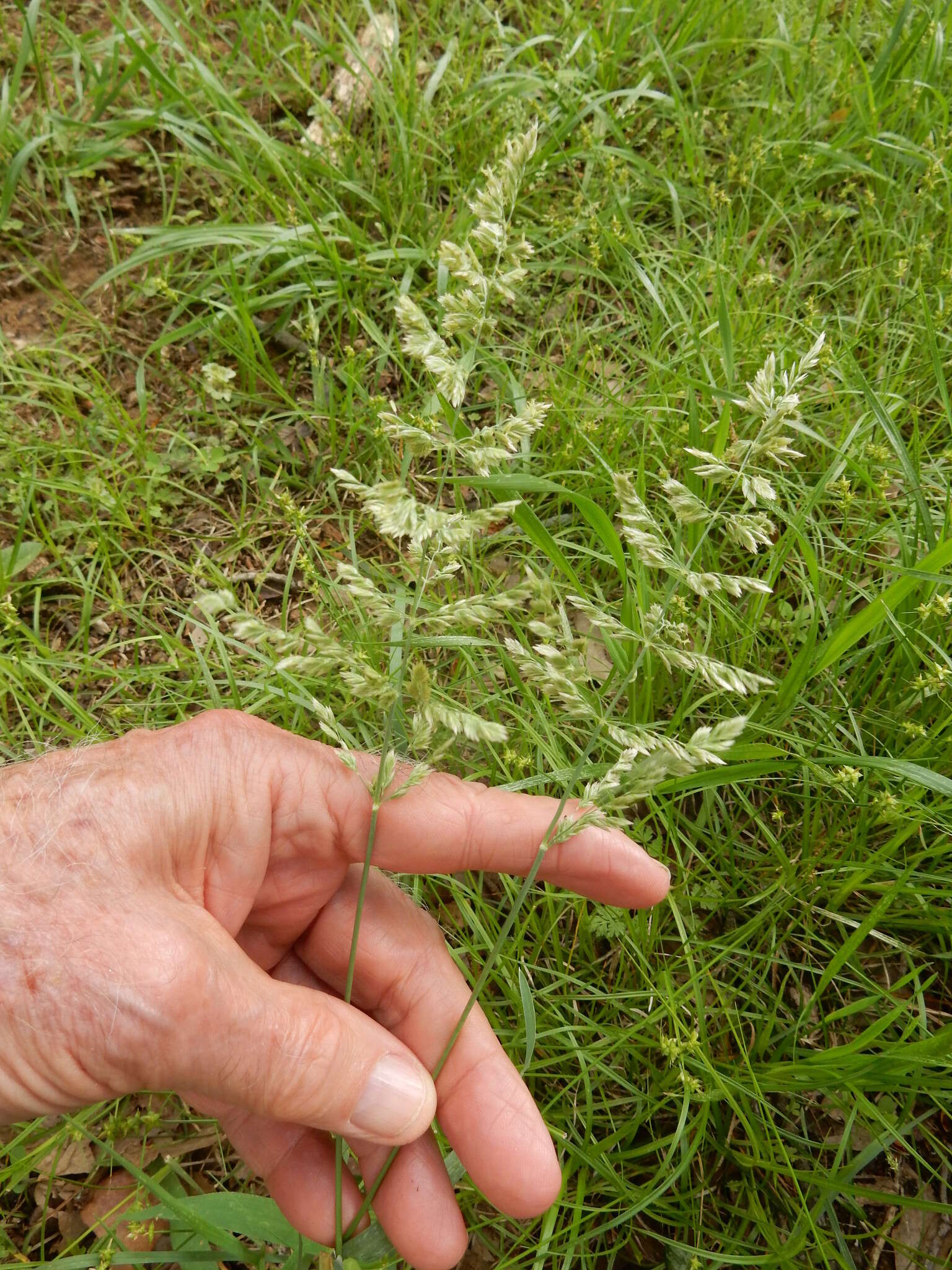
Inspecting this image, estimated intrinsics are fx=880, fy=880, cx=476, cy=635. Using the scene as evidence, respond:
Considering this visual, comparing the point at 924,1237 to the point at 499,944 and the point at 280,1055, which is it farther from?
the point at 280,1055

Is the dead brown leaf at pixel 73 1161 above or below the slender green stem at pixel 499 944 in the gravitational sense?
below

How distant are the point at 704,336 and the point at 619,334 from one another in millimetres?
272

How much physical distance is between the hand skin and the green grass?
160mm

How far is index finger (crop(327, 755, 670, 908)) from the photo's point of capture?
5.96 feet

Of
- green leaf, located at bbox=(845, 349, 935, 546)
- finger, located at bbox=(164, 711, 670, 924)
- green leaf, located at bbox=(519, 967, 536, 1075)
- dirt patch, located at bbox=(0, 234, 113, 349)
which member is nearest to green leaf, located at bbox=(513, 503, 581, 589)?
finger, located at bbox=(164, 711, 670, 924)

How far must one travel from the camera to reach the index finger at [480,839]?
5.96 feet

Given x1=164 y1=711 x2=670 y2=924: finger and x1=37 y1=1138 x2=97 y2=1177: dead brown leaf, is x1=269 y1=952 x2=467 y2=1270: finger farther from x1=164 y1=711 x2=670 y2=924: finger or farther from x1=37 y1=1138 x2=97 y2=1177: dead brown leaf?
x1=164 y1=711 x2=670 y2=924: finger

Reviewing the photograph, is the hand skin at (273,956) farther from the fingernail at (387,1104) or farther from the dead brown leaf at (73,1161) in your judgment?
the dead brown leaf at (73,1161)

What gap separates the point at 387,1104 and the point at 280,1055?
0.80ft

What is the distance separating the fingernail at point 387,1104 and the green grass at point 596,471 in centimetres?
28

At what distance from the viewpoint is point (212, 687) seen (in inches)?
92.0

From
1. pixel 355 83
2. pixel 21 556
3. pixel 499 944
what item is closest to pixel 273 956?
pixel 499 944

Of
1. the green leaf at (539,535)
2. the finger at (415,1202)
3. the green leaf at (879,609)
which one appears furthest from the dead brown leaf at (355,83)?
the finger at (415,1202)

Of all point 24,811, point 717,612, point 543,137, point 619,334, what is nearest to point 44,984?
point 24,811
